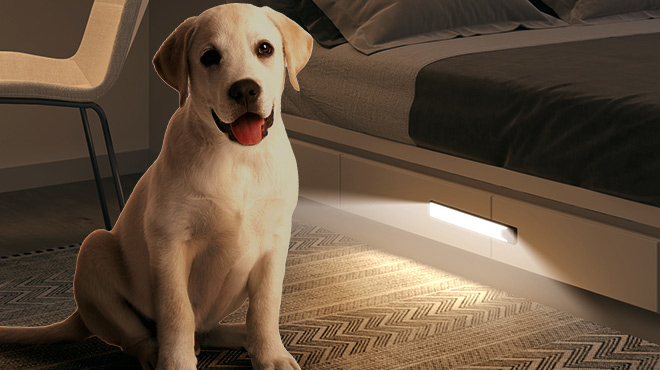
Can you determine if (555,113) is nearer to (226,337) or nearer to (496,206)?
(496,206)

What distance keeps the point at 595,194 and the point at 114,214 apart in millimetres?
1663

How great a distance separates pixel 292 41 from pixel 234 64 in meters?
0.16

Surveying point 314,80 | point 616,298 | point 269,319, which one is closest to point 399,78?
point 314,80

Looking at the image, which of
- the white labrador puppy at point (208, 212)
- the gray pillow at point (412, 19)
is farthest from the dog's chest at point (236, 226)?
the gray pillow at point (412, 19)

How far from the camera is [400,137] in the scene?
8.26ft

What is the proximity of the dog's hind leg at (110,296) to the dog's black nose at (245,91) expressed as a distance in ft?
1.44

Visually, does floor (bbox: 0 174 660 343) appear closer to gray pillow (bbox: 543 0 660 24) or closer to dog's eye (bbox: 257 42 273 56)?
dog's eye (bbox: 257 42 273 56)

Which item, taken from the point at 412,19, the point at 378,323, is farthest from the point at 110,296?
the point at 412,19

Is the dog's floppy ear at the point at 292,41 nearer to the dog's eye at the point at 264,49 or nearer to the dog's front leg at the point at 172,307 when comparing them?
the dog's eye at the point at 264,49

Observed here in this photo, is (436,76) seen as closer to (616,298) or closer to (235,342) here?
(616,298)

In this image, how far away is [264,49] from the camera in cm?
151

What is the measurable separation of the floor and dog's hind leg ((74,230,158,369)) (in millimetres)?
989

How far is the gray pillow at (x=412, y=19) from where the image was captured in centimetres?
273

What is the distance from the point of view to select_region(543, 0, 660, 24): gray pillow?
3223 millimetres
